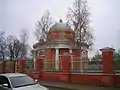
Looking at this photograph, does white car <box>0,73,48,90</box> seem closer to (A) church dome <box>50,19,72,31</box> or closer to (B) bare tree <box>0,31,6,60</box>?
(A) church dome <box>50,19,72,31</box>

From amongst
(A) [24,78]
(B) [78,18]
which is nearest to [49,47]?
(B) [78,18]

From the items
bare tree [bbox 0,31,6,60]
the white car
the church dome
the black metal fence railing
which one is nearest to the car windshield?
the white car

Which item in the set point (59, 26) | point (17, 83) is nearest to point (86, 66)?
point (17, 83)

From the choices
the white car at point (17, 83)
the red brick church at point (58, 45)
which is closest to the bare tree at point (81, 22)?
the red brick church at point (58, 45)

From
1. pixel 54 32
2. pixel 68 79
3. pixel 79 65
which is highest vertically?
pixel 54 32

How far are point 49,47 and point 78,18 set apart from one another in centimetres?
688

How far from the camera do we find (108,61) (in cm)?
1764

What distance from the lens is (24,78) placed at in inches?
434

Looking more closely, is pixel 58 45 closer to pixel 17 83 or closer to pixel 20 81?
pixel 20 81

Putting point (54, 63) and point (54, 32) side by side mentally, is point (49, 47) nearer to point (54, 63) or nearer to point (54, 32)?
point (54, 32)

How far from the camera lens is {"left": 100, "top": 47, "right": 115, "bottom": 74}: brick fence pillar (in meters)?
17.5

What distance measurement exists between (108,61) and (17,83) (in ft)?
30.4

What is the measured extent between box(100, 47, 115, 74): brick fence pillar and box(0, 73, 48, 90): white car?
8.40 metres

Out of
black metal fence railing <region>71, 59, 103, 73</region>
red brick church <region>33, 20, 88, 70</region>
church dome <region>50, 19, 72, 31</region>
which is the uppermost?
church dome <region>50, 19, 72, 31</region>
